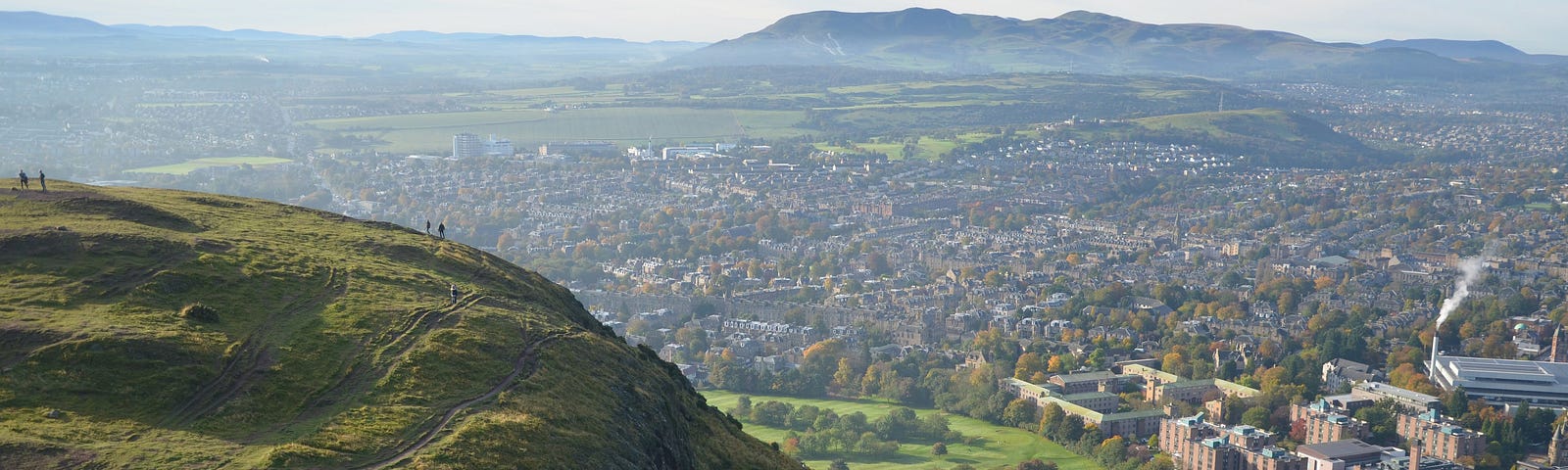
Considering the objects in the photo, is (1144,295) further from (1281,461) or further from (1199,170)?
(1199,170)

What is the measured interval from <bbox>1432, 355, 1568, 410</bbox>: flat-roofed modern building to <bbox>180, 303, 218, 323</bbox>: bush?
5758cm

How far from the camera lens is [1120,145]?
186 m

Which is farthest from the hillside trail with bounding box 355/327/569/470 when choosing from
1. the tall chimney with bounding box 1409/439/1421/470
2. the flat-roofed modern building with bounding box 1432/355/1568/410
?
the flat-roofed modern building with bounding box 1432/355/1568/410

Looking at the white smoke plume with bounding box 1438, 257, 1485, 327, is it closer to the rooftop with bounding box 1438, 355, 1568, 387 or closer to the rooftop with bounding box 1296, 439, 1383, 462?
the rooftop with bounding box 1438, 355, 1568, 387

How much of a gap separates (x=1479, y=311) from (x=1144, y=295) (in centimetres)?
2009

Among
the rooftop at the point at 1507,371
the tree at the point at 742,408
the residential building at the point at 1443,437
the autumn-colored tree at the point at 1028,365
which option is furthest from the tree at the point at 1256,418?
the tree at the point at 742,408

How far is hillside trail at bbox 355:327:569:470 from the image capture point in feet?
77.0

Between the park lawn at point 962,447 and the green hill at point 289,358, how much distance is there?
20.8m

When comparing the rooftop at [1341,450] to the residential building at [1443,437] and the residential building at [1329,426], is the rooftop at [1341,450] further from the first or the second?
the residential building at [1443,437]

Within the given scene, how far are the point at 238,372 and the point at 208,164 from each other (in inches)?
4863

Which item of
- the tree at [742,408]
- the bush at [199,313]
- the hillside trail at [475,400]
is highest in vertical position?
the bush at [199,313]

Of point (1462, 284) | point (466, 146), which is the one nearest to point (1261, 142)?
point (1462, 284)

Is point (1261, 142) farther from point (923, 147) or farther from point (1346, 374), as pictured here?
point (1346, 374)

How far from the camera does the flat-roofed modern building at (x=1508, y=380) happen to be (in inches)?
2579
